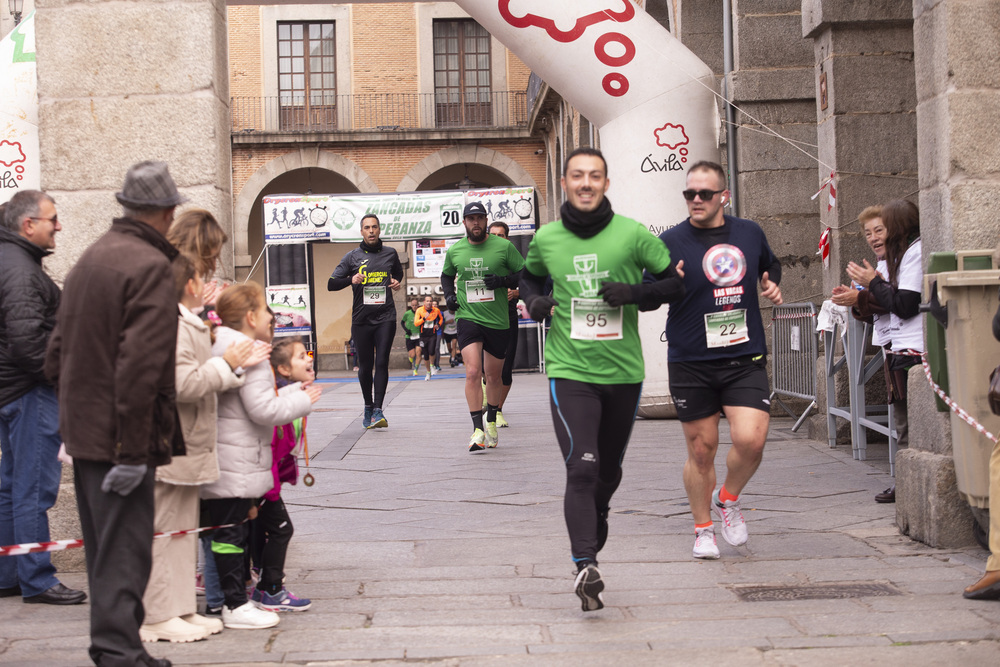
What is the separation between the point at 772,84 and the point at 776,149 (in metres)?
0.61

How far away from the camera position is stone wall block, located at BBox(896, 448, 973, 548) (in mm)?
5438

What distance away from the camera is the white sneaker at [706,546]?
5.37m

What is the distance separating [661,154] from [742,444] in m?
5.46

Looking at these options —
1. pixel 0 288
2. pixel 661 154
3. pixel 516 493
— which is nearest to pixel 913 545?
pixel 516 493

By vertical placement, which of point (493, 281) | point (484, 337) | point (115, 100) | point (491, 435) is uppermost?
point (115, 100)

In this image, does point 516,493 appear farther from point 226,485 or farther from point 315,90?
point 315,90

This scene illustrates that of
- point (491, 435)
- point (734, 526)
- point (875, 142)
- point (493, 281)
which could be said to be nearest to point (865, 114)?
point (875, 142)

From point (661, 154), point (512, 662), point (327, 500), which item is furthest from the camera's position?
point (661, 154)

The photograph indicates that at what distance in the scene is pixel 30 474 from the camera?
4906 millimetres

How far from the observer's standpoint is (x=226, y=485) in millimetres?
4316

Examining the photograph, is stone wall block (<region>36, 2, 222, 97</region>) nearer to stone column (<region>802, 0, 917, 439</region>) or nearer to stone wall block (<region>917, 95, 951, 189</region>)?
stone wall block (<region>917, 95, 951, 189</region>)

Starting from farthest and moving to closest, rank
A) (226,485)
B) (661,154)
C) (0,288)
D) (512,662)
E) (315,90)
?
1. (315,90)
2. (661,154)
3. (0,288)
4. (226,485)
5. (512,662)

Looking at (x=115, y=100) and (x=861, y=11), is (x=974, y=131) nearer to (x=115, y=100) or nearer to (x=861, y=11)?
(x=861, y=11)

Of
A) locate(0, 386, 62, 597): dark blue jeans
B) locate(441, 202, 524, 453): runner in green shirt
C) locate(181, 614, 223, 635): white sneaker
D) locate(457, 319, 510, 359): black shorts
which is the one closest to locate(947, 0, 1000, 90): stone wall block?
locate(181, 614, 223, 635): white sneaker
